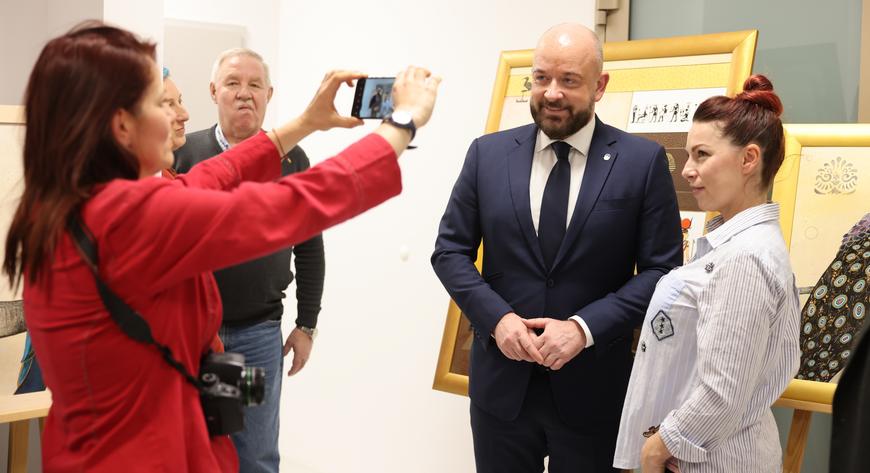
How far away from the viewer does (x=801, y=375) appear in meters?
2.66

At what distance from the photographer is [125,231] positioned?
1.31m

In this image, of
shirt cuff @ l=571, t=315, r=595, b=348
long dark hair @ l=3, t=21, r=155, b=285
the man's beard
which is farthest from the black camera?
the man's beard

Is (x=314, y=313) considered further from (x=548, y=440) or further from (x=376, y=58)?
(x=376, y=58)

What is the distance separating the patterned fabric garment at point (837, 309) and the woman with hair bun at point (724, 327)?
0.62 m

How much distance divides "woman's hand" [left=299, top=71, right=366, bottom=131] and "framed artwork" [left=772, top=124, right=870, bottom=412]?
5.35 feet

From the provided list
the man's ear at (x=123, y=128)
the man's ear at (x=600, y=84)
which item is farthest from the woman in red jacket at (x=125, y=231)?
the man's ear at (x=600, y=84)

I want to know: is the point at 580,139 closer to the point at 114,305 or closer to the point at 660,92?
the point at 660,92

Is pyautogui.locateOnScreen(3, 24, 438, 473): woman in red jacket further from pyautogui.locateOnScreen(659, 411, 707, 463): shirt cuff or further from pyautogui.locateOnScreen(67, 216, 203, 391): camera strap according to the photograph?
pyautogui.locateOnScreen(659, 411, 707, 463): shirt cuff

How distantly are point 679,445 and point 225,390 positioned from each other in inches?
41.5

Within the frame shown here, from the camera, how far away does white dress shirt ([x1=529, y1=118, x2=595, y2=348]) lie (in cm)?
253

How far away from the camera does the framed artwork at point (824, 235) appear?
2.61 metres

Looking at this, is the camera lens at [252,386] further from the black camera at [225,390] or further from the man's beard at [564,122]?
the man's beard at [564,122]

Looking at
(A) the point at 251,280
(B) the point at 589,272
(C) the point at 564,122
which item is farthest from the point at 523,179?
(A) the point at 251,280

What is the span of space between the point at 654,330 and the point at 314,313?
Result: 4.77 ft
